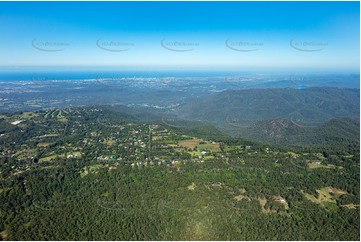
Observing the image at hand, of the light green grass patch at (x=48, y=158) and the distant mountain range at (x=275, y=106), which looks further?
the distant mountain range at (x=275, y=106)

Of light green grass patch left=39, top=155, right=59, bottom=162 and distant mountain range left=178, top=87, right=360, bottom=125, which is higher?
light green grass patch left=39, top=155, right=59, bottom=162

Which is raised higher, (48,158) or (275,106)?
(48,158)

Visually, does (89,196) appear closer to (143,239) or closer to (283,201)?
(143,239)

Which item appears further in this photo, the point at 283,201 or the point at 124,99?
the point at 124,99

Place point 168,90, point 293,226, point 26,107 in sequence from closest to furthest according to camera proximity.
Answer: point 293,226 → point 26,107 → point 168,90

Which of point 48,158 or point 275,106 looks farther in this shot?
point 275,106

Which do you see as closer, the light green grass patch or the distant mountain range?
the light green grass patch

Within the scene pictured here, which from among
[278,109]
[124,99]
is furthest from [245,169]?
[124,99]

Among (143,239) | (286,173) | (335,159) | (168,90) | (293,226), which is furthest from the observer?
(168,90)

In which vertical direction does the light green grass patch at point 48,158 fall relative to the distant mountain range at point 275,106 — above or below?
above

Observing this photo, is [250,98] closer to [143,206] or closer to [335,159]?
[335,159]

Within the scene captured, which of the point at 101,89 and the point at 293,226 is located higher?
the point at 101,89
